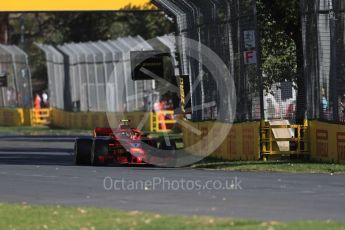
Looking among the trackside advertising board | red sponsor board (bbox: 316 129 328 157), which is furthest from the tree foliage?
the trackside advertising board

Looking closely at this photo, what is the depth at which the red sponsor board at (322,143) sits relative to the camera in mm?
24375

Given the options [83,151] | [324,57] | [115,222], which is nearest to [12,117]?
[83,151]

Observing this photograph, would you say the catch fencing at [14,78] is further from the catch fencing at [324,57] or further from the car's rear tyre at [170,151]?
the catch fencing at [324,57]

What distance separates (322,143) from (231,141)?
291cm

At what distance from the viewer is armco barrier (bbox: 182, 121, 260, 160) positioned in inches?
1013

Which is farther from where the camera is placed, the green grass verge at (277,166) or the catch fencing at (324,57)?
the catch fencing at (324,57)

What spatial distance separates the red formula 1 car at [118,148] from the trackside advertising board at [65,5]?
1108 centimetres

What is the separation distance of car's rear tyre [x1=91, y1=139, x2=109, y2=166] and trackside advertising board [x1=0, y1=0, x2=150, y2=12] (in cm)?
1137

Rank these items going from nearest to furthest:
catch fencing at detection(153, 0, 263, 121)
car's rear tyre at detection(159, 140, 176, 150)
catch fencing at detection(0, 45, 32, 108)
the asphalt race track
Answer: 1. the asphalt race track
2. car's rear tyre at detection(159, 140, 176, 150)
3. catch fencing at detection(153, 0, 263, 121)
4. catch fencing at detection(0, 45, 32, 108)

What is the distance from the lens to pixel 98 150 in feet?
83.0

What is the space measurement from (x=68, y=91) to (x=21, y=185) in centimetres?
3336

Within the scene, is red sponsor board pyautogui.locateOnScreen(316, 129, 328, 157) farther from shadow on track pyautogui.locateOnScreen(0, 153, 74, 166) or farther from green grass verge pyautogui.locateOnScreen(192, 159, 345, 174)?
shadow on track pyautogui.locateOnScreen(0, 153, 74, 166)

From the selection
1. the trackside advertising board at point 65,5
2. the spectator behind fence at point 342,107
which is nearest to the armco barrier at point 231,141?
the spectator behind fence at point 342,107

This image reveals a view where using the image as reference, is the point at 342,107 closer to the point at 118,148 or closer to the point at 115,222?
the point at 118,148
